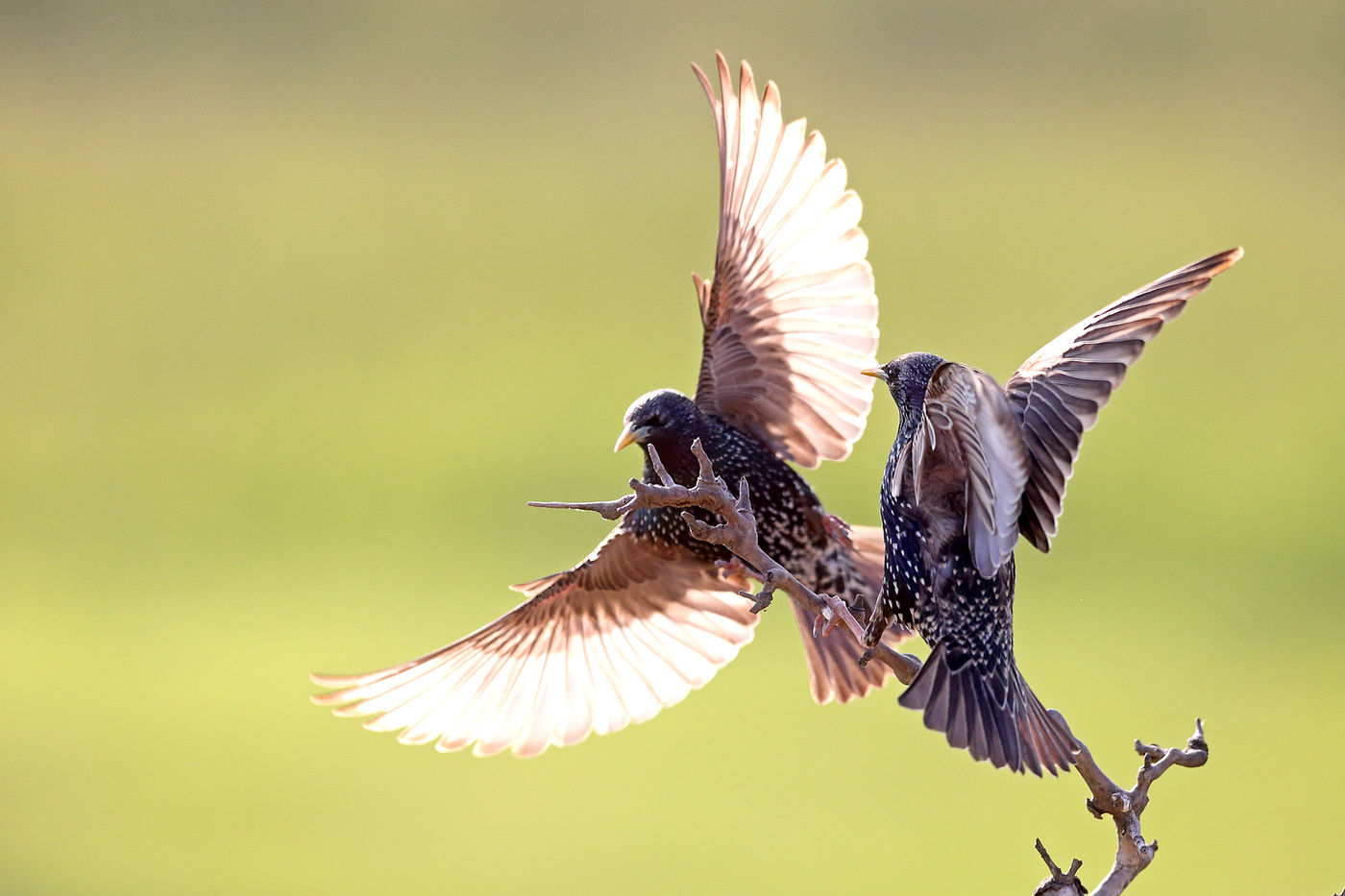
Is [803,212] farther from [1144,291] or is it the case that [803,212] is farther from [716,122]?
[1144,291]

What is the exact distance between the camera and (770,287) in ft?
11.3

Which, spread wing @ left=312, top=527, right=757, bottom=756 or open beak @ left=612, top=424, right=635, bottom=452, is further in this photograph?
spread wing @ left=312, top=527, right=757, bottom=756

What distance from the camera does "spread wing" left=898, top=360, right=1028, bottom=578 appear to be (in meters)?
2.01

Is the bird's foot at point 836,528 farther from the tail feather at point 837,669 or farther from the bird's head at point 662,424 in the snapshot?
the bird's head at point 662,424

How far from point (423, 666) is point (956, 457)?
4.62 ft

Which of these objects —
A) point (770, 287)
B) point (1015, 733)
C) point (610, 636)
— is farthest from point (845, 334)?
point (1015, 733)

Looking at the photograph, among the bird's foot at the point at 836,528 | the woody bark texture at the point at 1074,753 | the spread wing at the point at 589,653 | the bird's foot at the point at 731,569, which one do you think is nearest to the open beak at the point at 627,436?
the spread wing at the point at 589,653

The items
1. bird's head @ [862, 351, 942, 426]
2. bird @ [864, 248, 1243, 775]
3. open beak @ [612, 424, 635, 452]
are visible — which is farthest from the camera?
open beak @ [612, 424, 635, 452]

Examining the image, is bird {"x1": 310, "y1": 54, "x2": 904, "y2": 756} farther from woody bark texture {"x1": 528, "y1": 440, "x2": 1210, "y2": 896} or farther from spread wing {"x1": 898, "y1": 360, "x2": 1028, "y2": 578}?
woody bark texture {"x1": 528, "y1": 440, "x2": 1210, "y2": 896}

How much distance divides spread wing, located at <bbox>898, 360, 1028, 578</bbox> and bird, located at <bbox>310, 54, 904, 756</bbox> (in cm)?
90

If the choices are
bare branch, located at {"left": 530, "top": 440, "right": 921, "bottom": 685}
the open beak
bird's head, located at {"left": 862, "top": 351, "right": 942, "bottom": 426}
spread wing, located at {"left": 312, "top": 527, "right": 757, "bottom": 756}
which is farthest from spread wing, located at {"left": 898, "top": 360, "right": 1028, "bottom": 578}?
spread wing, located at {"left": 312, "top": 527, "right": 757, "bottom": 756}

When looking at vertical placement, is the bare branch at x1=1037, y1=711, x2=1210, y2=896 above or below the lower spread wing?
below

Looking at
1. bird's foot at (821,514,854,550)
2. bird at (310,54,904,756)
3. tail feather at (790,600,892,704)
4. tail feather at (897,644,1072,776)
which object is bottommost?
tail feather at (897,644,1072,776)

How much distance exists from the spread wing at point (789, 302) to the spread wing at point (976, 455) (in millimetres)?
1076
